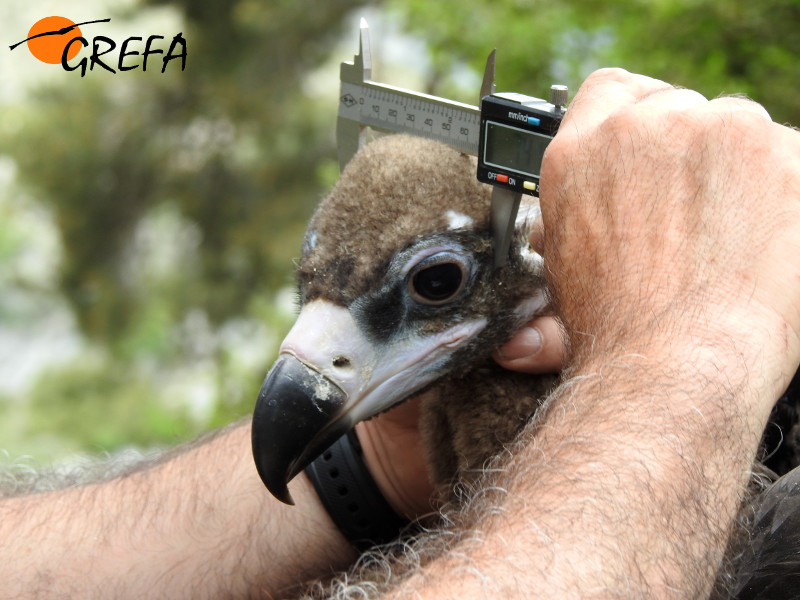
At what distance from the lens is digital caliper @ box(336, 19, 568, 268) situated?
1848mm

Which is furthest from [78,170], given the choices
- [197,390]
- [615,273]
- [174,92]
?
[615,273]

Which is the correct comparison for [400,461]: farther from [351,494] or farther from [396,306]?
[396,306]

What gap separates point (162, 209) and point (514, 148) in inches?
297

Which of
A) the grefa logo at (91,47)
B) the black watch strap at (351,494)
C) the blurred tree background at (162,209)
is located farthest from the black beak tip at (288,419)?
the grefa logo at (91,47)

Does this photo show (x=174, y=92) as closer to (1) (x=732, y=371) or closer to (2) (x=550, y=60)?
(2) (x=550, y=60)

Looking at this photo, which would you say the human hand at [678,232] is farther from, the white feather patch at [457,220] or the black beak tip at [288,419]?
the black beak tip at [288,419]

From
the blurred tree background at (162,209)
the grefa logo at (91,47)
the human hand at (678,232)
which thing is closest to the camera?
the human hand at (678,232)

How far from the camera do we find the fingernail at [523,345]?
2076 mm

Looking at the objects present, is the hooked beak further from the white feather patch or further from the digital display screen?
the digital display screen

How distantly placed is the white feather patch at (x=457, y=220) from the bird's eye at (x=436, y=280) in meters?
0.08

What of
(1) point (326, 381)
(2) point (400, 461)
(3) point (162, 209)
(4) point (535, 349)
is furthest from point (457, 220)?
(3) point (162, 209)

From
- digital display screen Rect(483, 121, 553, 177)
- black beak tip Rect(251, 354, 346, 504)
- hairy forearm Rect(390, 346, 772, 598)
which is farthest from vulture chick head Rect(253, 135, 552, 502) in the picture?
hairy forearm Rect(390, 346, 772, 598)

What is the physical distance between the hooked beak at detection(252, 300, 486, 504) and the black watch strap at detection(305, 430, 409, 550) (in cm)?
47

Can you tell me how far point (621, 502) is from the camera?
1342 millimetres
